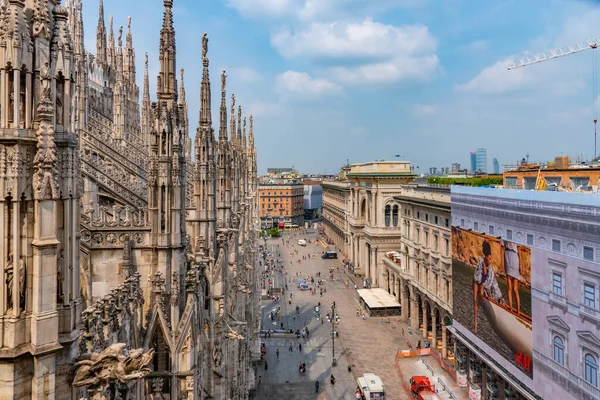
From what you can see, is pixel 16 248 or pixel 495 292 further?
pixel 495 292

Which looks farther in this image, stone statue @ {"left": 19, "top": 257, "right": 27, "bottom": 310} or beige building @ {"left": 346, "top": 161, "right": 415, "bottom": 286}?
beige building @ {"left": 346, "top": 161, "right": 415, "bottom": 286}

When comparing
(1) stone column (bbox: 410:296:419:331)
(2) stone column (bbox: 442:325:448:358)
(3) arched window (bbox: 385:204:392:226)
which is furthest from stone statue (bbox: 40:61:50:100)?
(3) arched window (bbox: 385:204:392:226)

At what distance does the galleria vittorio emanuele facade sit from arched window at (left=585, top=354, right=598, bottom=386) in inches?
623

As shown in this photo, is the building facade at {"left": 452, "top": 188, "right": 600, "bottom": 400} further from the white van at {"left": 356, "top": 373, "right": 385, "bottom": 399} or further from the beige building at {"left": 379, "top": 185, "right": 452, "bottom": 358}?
the beige building at {"left": 379, "top": 185, "right": 452, "bottom": 358}

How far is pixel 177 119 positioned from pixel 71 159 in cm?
816

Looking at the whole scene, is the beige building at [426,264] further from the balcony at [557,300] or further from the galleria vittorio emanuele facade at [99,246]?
the galleria vittorio emanuele facade at [99,246]

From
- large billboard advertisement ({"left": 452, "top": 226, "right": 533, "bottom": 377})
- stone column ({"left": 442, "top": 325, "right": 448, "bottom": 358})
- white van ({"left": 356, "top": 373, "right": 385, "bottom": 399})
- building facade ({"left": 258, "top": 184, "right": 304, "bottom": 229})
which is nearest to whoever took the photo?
large billboard advertisement ({"left": 452, "top": 226, "right": 533, "bottom": 377})

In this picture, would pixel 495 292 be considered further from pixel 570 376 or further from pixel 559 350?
pixel 570 376

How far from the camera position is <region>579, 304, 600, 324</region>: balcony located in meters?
19.8

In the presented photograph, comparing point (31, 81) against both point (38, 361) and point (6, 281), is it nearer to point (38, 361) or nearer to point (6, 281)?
point (6, 281)

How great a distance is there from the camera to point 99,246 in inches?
573

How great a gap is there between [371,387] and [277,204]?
10953cm

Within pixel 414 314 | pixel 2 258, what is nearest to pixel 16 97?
pixel 2 258

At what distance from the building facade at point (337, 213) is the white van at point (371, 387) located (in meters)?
52.3
